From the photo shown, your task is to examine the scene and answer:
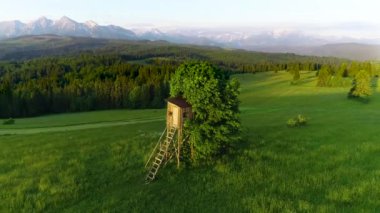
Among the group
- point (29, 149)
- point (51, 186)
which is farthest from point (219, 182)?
point (29, 149)

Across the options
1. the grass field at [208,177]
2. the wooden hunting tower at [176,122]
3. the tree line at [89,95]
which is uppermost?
the wooden hunting tower at [176,122]

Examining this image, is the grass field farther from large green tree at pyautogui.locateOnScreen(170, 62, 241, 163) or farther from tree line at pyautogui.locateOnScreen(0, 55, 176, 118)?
tree line at pyautogui.locateOnScreen(0, 55, 176, 118)

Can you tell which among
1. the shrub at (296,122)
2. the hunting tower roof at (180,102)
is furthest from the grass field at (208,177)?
the hunting tower roof at (180,102)

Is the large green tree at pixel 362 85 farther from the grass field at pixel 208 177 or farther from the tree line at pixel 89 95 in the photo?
the tree line at pixel 89 95

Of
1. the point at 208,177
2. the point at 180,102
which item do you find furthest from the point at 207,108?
the point at 208,177

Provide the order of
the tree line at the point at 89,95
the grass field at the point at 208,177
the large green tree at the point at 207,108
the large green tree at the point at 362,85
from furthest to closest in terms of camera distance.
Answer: the tree line at the point at 89,95 → the large green tree at the point at 362,85 → the large green tree at the point at 207,108 → the grass field at the point at 208,177

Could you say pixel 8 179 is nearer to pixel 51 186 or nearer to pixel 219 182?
pixel 51 186

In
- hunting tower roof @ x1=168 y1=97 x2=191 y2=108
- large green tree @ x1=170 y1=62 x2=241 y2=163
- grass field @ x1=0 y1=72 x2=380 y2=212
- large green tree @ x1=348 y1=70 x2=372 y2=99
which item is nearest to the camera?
grass field @ x1=0 y1=72 x2=380 y2=212

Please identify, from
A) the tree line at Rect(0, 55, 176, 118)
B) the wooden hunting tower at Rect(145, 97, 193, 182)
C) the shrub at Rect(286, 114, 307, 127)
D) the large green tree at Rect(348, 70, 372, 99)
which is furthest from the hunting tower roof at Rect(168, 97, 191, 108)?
the tree line at Rect(0, 55, 176, 118)

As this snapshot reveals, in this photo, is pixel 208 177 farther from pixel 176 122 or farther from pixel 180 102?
pixel 180 102
